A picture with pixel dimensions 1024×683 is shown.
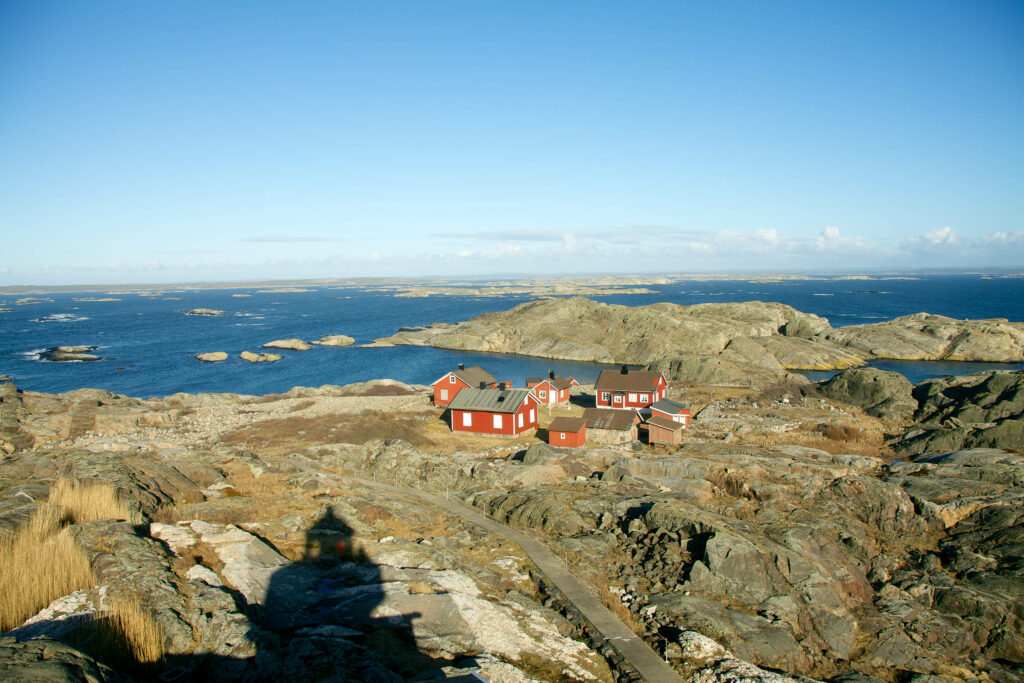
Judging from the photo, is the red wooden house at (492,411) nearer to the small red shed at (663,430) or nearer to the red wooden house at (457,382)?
the red wooden house at (457,382)

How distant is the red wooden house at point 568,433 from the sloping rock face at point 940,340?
78.1m

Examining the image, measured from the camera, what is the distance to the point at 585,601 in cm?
1972

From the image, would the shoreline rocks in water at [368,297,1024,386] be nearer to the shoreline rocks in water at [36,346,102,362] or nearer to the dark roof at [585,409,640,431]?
the dark roof at [585,409,640,431]

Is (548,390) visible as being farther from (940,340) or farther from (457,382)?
(940,340)

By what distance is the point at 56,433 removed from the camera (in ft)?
141

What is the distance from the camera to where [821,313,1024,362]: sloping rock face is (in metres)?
92.1

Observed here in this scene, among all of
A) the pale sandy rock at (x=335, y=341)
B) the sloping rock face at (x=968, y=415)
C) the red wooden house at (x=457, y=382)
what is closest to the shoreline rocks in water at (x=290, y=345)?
the pale sandy rock at (x=335, y=341)

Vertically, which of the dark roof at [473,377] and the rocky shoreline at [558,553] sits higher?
the dark roof at [473,377]

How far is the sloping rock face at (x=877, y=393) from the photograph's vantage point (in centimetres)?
5384

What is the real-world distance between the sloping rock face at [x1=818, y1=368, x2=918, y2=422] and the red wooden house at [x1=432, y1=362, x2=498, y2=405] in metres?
36.5

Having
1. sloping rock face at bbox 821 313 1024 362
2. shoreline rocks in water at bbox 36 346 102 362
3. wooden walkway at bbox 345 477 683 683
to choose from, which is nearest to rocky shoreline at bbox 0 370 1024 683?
wooden walkway at bbox 345 477 683 683

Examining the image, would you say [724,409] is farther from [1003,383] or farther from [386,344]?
[386,344]

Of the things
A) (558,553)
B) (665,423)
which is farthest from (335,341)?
(558,553)

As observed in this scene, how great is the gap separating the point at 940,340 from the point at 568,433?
8668cm
